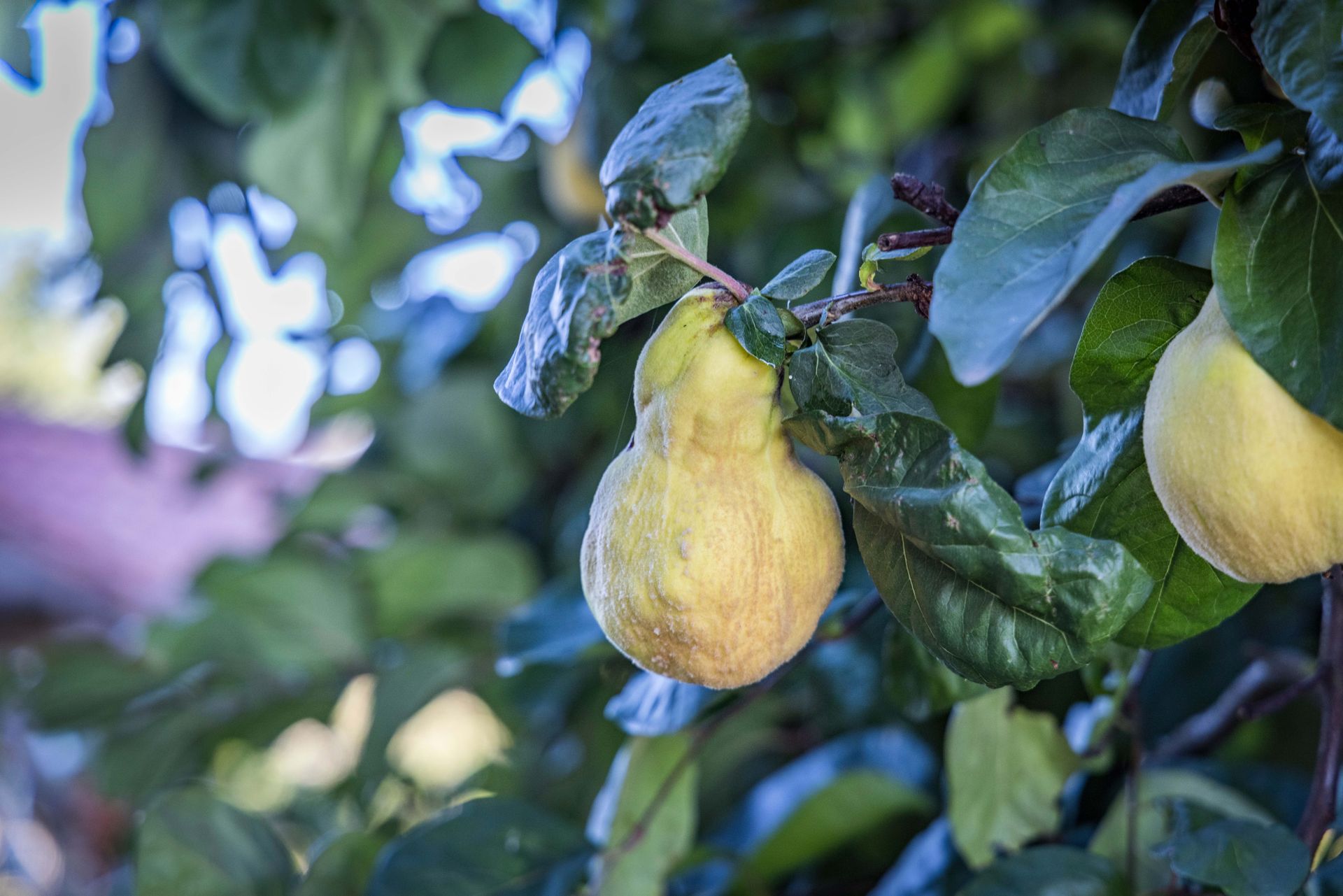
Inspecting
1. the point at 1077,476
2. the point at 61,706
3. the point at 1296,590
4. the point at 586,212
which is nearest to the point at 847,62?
the point at 586,212

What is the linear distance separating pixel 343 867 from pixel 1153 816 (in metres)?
0.41

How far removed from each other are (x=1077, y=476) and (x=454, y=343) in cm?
75

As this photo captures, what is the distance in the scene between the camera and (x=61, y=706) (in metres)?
0.96

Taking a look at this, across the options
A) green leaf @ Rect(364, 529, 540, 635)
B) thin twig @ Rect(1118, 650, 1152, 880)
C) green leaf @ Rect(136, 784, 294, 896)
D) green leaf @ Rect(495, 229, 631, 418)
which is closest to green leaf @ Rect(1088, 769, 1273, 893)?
thin twig @ Rect(1118, 650, 1152, 880)

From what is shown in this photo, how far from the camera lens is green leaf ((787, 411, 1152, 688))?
0.24 metres

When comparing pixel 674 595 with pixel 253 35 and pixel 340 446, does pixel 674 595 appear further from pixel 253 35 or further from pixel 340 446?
pixel 340 446

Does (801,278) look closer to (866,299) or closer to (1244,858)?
(866,299)

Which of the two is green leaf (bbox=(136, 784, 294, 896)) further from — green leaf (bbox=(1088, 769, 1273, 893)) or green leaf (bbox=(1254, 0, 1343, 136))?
green leaf (bbox=(1254, 0, 1343, 136))

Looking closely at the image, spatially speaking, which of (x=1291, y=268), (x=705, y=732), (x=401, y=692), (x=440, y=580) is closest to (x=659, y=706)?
(x=705, y=732)

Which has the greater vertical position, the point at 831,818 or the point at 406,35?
the point at 406,35

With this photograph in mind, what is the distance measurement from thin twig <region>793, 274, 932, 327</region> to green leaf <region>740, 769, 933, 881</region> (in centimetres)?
40

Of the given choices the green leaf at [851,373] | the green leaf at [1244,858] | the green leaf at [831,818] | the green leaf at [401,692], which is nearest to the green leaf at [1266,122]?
the green leaf at [851,373]

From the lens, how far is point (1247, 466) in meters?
0.23

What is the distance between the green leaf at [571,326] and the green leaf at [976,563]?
60mm
